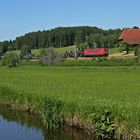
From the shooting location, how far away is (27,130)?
94.0 feet

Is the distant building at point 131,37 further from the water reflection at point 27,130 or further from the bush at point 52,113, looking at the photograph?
the bush at point 52,113

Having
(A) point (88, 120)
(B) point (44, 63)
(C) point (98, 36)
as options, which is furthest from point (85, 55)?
(A) point (88, 120)

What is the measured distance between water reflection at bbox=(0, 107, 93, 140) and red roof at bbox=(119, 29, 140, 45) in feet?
362

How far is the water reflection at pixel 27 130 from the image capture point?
82.5ft

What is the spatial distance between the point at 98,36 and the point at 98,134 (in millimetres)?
177074

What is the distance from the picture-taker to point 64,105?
27.1m

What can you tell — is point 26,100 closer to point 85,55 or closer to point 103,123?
point 103,123

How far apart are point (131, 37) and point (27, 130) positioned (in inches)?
4796

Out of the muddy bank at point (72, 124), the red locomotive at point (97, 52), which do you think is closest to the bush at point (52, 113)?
the muddy bank at point (72, 124)

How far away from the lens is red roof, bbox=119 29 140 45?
143500 mm

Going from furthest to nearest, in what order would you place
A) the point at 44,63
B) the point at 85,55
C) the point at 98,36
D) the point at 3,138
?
the point at 98,36 < the point at 85,55 < the point at 44,63 < the point at 3,138

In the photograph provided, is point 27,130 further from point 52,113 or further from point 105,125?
point 105,125

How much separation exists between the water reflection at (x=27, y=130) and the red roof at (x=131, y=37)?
110 meters

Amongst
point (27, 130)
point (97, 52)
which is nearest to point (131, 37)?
point (97, 52)
